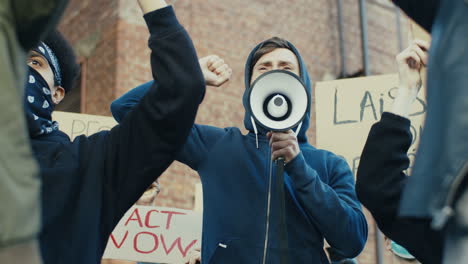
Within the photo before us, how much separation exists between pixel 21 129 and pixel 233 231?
5.35 ft

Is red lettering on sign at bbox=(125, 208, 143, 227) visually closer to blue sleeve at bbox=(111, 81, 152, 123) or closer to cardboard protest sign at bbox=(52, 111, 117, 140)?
cardboard protest sign at bbox=(52, 111, 117, 140)

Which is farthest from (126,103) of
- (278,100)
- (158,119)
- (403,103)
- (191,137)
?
(403,103)

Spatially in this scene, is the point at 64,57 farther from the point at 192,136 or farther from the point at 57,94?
the point at 192,136

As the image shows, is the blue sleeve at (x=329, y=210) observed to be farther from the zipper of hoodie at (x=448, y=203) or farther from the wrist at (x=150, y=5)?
the zipper of hoodie at (x=448, y=203)

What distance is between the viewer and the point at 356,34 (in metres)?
10.9

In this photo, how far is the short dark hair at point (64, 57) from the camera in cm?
346

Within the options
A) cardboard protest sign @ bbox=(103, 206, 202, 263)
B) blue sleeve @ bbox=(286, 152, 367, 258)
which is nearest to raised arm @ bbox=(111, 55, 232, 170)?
blue sleeve @ bbox=(286, 152, 367, 258)

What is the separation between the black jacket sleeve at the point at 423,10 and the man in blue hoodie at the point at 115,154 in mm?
697

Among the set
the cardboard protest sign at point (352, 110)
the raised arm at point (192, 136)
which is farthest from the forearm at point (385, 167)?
the cardboard protest sign at point (352, 110)

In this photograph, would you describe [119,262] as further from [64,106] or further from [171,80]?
[64,106]

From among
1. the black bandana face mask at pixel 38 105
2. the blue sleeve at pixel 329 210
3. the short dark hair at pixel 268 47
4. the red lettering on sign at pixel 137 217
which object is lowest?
the red lettering on sign at pixel 137 217

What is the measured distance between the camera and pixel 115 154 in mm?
3010

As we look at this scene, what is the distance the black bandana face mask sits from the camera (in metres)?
3.03

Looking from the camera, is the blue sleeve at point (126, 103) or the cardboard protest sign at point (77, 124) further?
the cardboard protest sign at point (77, 124)
